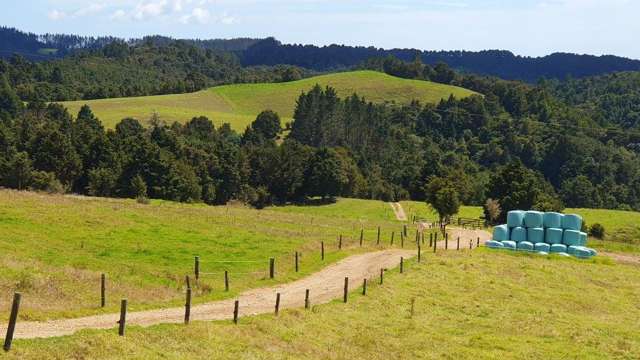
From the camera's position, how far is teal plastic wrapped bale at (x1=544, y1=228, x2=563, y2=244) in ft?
244

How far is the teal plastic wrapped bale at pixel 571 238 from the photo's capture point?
243 ft

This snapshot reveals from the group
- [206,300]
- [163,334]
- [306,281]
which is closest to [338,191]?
[306,281]

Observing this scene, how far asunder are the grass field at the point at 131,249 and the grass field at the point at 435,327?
16.8 ft

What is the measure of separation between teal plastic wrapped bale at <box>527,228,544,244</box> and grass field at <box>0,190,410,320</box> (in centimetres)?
1577

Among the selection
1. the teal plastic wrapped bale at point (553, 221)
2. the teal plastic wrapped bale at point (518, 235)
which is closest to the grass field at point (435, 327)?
the teal plastic wrapped bale at point (518, 235)

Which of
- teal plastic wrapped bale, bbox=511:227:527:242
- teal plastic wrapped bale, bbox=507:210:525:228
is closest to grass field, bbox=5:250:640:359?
teal plastic wrapped bale, bbox=511:227:527:242

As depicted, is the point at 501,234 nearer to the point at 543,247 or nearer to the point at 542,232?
the point at 542,232

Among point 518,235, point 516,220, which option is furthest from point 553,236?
point 516,220

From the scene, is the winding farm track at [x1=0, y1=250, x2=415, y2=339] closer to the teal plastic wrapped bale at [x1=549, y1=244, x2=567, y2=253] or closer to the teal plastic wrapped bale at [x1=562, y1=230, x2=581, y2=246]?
the teal plastic wrapped bale at [x1=549, y1=244, x2=567, y2=253]

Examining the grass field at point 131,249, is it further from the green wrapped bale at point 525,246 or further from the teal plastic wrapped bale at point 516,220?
the green wrapped bale at point 525,246

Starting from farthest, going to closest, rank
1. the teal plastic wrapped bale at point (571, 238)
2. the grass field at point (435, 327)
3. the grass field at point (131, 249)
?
the teal plastic wrapped bale at point (571, 238), the grass field at point (131, 249), the grass field at point (435, 327)

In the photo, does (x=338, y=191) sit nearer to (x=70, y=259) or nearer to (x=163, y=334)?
(x=70, y=259)

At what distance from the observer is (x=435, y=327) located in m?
36.0

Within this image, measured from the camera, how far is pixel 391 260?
5428 cm
